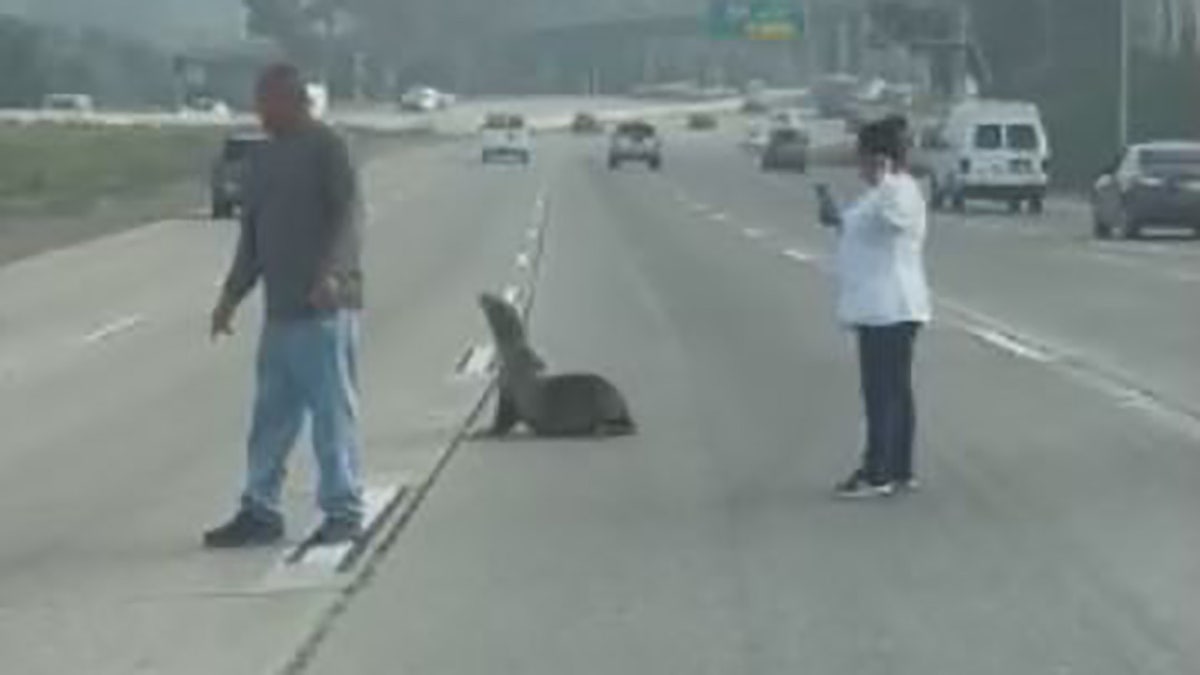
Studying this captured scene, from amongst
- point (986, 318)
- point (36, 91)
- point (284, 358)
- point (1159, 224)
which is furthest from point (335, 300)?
point (36, 91)

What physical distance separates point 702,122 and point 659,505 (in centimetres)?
16482

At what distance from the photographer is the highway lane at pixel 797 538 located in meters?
10.3

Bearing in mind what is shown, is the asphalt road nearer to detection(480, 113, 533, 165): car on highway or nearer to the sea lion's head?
the sea lion's head

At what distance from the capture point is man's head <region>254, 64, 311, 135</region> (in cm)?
1245

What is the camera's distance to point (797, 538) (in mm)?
13102

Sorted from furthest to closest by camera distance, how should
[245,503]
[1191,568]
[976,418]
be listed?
[976,418]
[245,503]
[1191,568]

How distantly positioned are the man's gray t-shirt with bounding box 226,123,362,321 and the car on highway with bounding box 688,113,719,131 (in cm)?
16277

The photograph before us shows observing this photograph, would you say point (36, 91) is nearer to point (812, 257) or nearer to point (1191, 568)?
point (812, 257)

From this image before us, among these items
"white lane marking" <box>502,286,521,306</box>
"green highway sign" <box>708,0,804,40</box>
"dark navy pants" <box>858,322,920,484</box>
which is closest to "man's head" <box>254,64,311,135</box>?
"dark navy pants" <box>858,322,920,484</box>

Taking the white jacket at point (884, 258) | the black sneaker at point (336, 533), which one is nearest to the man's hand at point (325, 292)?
the black sneaker at point (336, 533)

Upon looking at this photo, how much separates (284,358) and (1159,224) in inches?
1523

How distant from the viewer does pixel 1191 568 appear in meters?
12.1

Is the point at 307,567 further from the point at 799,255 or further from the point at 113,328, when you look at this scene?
the point at 799,255

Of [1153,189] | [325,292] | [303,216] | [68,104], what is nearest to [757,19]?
[68,104]
